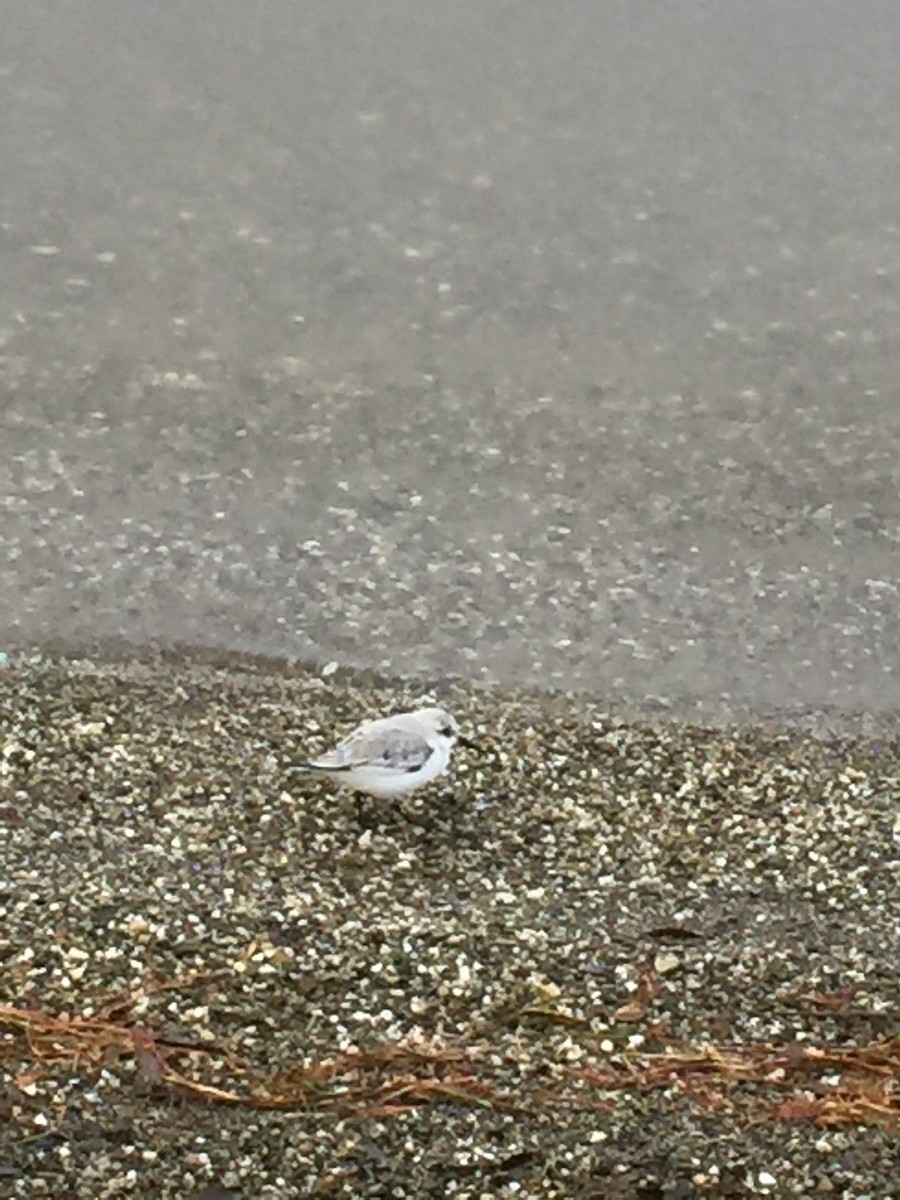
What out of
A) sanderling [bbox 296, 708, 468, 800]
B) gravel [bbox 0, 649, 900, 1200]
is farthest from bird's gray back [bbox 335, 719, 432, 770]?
gravel [bbox 0, 649, 900, 1200]

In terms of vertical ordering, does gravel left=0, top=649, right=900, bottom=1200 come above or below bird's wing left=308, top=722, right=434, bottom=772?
below

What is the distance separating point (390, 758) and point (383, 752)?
0.03 metres

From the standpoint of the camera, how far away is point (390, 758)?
4.50m

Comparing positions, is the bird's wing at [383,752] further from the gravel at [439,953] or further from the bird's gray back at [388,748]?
the gravel at [439,953]

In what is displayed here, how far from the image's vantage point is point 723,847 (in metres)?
4.55

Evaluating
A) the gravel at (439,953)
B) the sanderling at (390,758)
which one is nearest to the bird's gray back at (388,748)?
the sanderling at (390,758)

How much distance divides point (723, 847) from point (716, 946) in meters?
0.46

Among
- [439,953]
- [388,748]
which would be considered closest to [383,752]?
[388,748]

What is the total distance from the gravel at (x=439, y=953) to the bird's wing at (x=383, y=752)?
0.15 metres

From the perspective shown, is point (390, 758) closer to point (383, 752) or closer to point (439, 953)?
point (383, 752)

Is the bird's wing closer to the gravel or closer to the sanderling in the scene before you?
the sanderling

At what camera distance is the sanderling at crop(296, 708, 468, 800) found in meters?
4.50

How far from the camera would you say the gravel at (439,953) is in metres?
3.46

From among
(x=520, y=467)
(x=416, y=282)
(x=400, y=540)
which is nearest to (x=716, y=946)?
(x=400, y=540)
